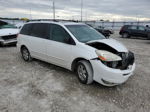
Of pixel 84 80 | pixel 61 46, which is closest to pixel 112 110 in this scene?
pixel 84 80

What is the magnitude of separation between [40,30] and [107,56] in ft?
8.84

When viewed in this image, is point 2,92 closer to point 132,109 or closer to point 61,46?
point 61,46

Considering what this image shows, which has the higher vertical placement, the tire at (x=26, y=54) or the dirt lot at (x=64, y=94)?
the tire at (x=26, y=54)

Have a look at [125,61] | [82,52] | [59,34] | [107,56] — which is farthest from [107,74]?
[59,34]

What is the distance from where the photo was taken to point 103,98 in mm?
2949

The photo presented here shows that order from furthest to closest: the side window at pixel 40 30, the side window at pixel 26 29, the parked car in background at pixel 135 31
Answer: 1. the parked car in background at pixel 135 31
2. the side window at pixel 26 29
3. the side window at pixel 40 30

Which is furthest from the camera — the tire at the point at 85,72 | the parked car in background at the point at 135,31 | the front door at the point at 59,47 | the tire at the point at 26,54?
the parked car in background at the point at 135,31

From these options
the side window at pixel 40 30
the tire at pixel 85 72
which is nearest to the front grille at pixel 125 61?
the tire at pixel 85 72

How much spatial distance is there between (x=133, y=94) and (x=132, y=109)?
0.58m

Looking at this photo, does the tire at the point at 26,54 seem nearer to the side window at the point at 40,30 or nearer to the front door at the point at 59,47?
the side window at the point at 40,30

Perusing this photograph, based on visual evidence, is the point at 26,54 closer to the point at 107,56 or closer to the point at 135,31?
the point at 107,56

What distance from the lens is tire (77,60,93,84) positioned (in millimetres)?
3258

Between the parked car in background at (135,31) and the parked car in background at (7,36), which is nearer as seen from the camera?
the parked car in background at (7,36)

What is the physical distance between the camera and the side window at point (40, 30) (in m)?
4.41
